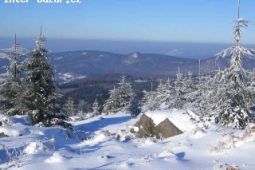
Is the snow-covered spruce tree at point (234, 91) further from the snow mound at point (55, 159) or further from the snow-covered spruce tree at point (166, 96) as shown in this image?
the snow-covered spruce tree at point (166, 96)

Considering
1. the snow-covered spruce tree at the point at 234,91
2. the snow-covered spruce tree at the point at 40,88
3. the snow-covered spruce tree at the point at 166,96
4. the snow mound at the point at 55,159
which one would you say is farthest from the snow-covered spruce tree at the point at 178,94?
the snow mound at the point at 55,159

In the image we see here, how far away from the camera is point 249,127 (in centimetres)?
1074

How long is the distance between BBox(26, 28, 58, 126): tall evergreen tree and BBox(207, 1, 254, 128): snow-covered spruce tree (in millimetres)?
13071

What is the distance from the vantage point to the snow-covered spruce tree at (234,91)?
19250 mm

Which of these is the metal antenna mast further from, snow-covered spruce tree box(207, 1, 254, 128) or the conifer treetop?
snow-covered spruce tree box(207, 1, 254, 128)

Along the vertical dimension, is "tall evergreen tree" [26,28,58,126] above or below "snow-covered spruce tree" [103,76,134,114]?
above

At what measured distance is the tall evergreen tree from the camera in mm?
29406

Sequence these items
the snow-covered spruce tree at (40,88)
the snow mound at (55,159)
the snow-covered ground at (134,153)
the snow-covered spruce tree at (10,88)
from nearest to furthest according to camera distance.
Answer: the snow-covered ground at (134,153), the snow mound at (55,159), the snow-covered spruce tree at (40,88), the snow-covered spruce tree at (10,88)

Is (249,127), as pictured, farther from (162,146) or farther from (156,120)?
(156,120)

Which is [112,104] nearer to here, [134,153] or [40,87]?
[40,87]

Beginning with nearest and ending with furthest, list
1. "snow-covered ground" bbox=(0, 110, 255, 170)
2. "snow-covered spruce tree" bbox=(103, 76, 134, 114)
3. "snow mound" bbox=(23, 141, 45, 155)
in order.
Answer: "snow-covered ground" bbox=(0, 110, 255, 170)
"snow mound" bbox=(23, 141, 45, 155)
"snow-covered spruce tree" bbox=(103, 76, 134, 114)

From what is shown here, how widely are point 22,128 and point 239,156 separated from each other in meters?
7.73

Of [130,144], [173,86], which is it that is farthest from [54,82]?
[173,86]

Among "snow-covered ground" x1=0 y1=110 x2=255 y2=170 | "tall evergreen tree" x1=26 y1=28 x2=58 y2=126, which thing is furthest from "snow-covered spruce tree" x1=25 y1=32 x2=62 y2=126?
"snow-covered ground" x1=0 y1=110 x2=255 y2=170
